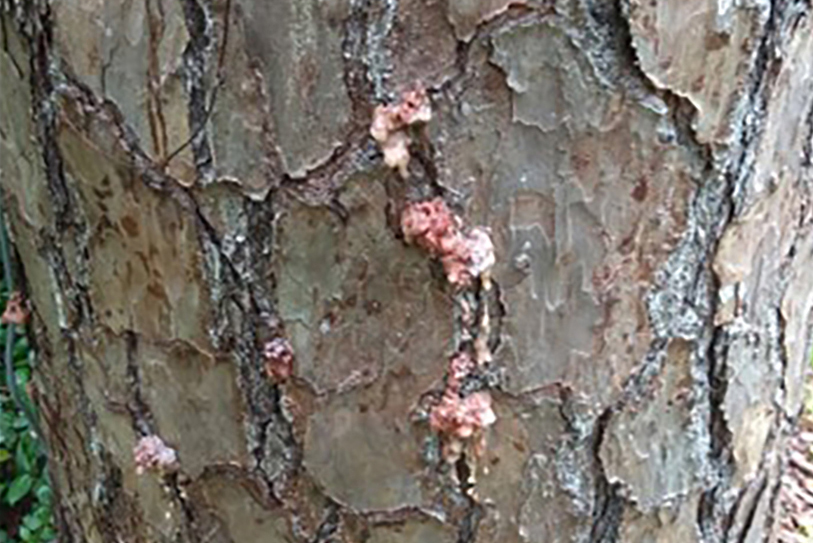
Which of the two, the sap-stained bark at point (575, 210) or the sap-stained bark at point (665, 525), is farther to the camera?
the sap-stained bark at point (665, 525)

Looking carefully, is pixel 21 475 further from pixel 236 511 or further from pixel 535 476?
pixel 535 476

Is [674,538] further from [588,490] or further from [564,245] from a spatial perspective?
[564,245]

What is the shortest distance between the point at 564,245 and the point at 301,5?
8.6 inches

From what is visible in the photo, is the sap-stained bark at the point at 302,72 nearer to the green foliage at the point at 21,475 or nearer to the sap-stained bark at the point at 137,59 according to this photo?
the sap-stained bark at the point at 137,59

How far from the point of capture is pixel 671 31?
694 mm

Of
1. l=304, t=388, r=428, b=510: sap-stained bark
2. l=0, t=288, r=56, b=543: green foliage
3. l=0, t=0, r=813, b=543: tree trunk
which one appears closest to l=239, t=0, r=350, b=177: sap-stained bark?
l=0, t=0, r=813, b=543: tree trunk

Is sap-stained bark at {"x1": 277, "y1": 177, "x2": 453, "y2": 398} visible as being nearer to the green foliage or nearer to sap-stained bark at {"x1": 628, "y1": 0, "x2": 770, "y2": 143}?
sap-stained bark at {"x1": 628, "y1": 0, "x2": 770, "y2": 143}

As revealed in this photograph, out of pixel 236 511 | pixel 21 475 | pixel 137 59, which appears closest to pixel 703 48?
pixel 137 59

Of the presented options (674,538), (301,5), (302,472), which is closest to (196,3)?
(301,5)

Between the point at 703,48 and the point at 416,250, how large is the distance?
0.68 feet

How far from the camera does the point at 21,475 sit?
6.91ft

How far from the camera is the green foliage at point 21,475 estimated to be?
2.04 metres

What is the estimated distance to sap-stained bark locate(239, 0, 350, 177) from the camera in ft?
Answer: 2.22

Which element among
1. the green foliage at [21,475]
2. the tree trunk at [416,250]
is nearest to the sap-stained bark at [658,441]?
the tree trunk at [416,250]
